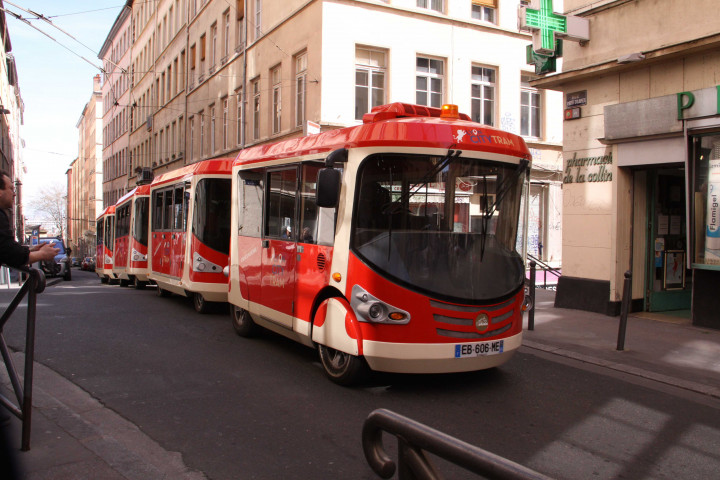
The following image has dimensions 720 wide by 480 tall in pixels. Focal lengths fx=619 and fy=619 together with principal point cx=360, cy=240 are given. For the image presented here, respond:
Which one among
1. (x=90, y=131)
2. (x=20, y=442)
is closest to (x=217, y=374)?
(x=20, y=442)

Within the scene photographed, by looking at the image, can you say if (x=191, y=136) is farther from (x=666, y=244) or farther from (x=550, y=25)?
(x=666, y=244)

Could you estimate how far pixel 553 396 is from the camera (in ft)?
19.5

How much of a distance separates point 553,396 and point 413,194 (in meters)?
2.37

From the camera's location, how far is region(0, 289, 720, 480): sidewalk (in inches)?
157

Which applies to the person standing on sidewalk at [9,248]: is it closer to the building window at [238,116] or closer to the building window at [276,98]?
the building window at [276,98]

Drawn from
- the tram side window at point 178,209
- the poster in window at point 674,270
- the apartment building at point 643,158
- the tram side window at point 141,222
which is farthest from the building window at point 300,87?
the poster in window at point 674,270

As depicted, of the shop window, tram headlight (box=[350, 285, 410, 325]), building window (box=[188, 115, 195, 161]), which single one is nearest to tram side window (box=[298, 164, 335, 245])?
tram headlight (box=[350, 285, 410, 325])

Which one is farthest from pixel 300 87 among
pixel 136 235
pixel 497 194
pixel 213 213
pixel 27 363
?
pixel 27 363

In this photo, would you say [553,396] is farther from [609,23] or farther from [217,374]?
[609,23]

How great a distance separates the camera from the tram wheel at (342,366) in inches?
231

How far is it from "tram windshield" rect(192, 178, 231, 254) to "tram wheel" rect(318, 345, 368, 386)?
5.22m

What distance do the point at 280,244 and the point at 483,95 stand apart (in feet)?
52.7

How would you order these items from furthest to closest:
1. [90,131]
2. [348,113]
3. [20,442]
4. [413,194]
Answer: [90,131] → [348,113] → [413,194] → [20,442]

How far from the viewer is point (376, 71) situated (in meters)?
19.6
